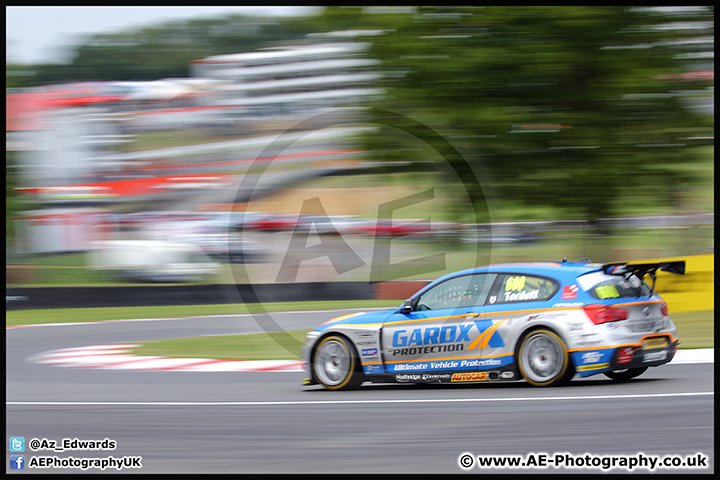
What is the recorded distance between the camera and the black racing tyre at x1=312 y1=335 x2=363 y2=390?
8.13 meters

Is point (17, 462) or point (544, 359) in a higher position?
point (544, 359)

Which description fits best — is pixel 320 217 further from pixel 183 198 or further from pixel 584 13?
pixel 584 13

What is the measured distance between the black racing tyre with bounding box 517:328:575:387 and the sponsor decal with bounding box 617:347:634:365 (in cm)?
45

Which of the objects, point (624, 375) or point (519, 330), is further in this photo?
point (624, 375)

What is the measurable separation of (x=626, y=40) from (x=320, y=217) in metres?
23.0

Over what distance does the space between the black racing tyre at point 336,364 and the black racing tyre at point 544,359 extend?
72.3 inches

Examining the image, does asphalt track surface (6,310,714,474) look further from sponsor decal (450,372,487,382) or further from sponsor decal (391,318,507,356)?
sponsor decal (391,318,507,356)

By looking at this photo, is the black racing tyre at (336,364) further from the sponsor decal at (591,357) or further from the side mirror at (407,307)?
the sponsor decal at (591,357)

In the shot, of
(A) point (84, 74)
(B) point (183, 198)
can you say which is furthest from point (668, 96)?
(A) point (84, 74)

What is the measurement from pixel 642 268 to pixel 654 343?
0.75 meters

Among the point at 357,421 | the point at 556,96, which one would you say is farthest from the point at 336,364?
the point at 556,96

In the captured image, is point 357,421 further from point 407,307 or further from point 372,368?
point 407,307

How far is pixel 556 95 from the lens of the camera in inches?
505

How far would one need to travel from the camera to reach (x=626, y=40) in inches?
500
